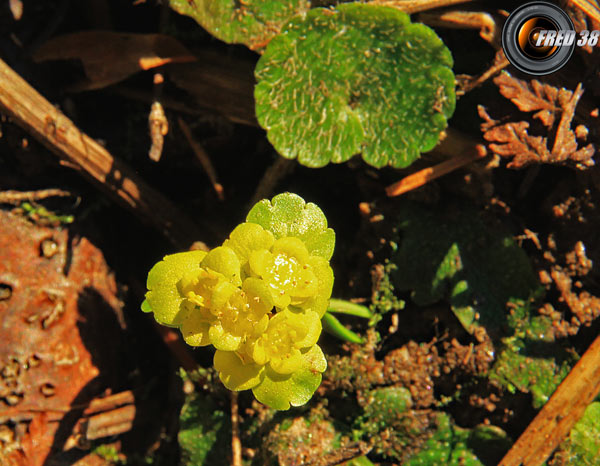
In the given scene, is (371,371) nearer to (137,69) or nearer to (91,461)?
(91,461)

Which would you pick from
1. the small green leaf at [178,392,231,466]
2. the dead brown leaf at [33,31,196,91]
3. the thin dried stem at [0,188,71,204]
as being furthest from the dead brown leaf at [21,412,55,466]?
the dead brown leaf at [33,31,196,91]

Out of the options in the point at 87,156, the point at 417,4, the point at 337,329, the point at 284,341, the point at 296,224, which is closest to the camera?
the point at 284,341

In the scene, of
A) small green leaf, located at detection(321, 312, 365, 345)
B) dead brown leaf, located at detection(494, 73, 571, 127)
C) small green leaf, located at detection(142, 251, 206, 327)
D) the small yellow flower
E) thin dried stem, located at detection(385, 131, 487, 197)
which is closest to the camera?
the small yellow flower

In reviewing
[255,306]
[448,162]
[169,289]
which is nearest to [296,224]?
[255,306]

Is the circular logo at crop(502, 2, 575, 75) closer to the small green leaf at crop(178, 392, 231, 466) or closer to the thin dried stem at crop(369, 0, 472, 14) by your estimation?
the thin dried stem at crop(369, 0, 472, 14)

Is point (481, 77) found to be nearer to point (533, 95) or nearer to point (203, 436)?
point (533, 95)

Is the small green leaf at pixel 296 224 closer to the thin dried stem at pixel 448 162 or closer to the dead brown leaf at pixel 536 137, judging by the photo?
the thin dried stem at pixel 448 162

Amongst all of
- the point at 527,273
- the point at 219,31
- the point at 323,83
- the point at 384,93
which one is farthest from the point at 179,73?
the point at 527,273
